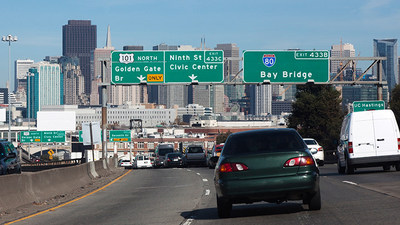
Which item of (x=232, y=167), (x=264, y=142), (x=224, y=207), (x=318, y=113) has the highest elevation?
(x=318, y=113)

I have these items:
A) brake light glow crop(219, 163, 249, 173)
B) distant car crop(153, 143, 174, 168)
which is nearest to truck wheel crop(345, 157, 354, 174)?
brake light glow crop(219, 163, 249, 173)

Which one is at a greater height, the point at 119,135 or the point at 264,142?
the point at 264,142

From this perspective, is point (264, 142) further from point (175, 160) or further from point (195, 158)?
point (175, 160)

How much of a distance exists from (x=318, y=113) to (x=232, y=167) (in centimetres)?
7998

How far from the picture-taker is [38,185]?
2069 cm

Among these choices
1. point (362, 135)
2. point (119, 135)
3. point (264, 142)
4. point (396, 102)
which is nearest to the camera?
point (264, 142)

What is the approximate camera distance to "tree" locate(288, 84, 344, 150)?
300 ft

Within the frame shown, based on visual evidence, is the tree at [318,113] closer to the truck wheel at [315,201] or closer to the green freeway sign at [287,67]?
the green freeway sign at [287,67]

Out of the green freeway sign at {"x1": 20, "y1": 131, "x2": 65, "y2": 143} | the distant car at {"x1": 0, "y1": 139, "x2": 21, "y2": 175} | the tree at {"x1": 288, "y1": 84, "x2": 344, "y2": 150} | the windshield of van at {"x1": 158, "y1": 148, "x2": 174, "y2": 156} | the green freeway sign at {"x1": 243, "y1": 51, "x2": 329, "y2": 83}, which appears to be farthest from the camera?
the green freeway sign at {"x1": 20, "y1": 131, "x2": 65, "y2": 143}

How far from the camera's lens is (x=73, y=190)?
84.7 feet

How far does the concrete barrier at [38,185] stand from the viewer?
17.4 meters

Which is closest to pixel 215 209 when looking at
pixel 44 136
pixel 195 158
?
pixel 195 158

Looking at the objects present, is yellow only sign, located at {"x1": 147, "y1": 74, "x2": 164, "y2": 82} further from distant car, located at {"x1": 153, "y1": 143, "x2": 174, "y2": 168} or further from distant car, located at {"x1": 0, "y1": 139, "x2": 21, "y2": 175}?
distant car, located at {"x1": 153, "y1": 143, "x2": 174, "y2": 168}

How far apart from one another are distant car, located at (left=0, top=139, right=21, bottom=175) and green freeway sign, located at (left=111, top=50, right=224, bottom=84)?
19.1 metres
